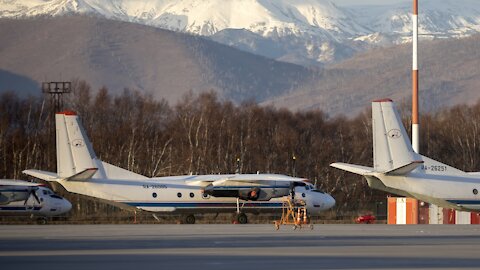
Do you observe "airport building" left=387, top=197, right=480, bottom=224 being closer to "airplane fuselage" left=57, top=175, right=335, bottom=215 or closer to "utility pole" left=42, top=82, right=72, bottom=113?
"airplane fuselage" left=57, top=175, right=335, bottom=215

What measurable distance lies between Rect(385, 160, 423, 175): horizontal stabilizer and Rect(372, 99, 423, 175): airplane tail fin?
0.53 meters

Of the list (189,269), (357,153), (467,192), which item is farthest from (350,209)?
(189,269)

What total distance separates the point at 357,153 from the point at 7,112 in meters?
33.9

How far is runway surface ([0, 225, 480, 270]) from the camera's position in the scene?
3584cm

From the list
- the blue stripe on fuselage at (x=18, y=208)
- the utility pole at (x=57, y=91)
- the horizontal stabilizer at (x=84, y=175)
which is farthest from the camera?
the utility pole at (x=57, y=91)

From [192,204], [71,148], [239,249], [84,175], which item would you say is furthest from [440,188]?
[239,249]

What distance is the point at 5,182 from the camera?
70.2 m

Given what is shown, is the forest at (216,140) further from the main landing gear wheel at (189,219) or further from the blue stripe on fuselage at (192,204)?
the blue stripe on fuselage at (192,204)

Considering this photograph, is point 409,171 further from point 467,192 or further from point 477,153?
point 477,153

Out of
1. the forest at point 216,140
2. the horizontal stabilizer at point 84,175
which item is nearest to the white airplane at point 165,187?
the horizontal stabilizer at point 84,175

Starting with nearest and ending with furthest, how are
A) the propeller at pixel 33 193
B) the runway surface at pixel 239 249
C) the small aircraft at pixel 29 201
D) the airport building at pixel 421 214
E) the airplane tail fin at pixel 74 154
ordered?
the runway surface at pixel 239 249
the airplane tail fin at pixel 74 154
the small aircraft at pixel 29 201
the propeller at pixel 33 193
the airport building at pixel 421 214

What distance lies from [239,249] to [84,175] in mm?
25560

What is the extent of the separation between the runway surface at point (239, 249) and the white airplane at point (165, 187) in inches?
418

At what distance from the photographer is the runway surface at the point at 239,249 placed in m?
35.8
